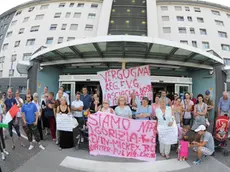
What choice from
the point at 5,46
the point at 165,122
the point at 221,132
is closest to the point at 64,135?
the point at 165,122

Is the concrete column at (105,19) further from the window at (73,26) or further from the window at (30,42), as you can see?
the window at (30,42)

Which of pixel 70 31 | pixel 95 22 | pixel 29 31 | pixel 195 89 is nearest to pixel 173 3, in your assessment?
pixel 95 22

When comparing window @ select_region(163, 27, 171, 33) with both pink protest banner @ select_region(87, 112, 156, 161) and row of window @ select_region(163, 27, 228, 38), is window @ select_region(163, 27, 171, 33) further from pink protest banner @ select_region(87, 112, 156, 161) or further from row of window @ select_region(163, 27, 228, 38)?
pink protest banner @ select_region(87, 112, 156, 161)

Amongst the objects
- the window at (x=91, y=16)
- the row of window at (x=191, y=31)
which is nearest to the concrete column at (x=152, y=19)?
the row of window at (x=191, y=31)

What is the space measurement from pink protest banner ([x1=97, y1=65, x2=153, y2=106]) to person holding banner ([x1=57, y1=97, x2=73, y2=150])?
1743mm

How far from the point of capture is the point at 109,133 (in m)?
4.77

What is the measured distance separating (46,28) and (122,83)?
29387 mm

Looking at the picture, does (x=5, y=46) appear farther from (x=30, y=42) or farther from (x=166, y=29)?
(x=166, y=29)

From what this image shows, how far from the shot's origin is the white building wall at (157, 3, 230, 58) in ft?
102

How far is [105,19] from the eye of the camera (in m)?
30.3

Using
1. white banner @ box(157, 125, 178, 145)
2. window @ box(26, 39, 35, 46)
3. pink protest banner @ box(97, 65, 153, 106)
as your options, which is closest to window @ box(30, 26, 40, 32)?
window @ box(26, 39, 35, 46)

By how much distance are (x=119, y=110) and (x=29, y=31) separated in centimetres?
3292

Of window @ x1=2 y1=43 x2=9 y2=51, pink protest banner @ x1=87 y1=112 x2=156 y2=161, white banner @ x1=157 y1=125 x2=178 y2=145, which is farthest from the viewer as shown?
window @ x1=2 y1=43 x2=9 y2=51

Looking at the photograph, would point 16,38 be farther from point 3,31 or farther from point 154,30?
point 154,30
